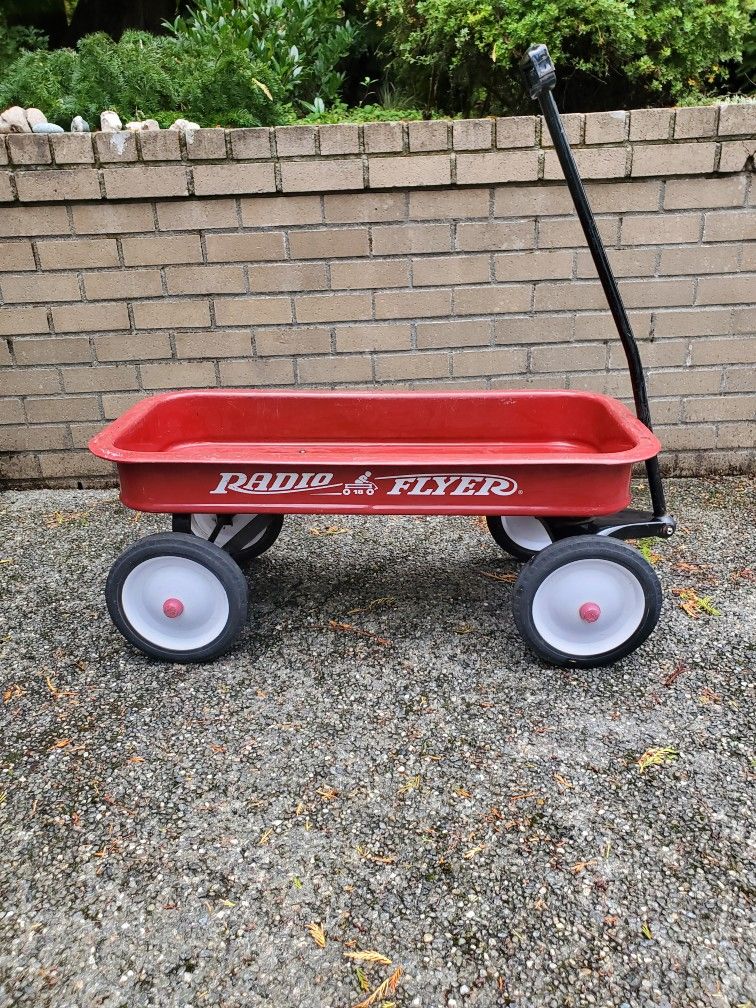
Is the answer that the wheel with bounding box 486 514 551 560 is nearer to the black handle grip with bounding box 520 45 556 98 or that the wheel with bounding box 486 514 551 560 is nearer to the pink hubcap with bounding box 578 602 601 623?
the pink hubcap with bounding box 578 602 601 623

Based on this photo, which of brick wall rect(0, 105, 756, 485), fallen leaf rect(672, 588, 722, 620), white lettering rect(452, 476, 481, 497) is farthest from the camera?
brick wall rect(0, 105, 756, 485)

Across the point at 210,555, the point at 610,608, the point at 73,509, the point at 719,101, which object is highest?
the point at 719,101

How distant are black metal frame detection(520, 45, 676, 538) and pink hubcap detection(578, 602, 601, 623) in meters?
0.26

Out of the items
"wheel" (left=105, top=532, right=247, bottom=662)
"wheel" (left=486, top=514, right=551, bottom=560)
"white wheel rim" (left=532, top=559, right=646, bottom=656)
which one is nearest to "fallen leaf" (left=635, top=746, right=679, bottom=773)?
"white wheel rim" (left=532, top=559, right=646, bottom=656)

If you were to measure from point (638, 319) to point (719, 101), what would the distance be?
1175 millimetres

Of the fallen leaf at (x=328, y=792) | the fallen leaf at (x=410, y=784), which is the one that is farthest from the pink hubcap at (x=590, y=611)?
the fallen leaf at (x=328, y=792)

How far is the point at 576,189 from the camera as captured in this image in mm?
2189

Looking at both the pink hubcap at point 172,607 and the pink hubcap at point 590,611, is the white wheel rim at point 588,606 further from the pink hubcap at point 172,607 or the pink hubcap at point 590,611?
the pink hubcap at point 172,607

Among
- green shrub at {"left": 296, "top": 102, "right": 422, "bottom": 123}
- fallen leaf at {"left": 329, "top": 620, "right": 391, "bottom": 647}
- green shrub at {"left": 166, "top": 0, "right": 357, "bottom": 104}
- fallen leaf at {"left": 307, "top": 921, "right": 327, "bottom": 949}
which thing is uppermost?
green shrub at {"left": 166, "top": 0, "right": 357, "bottom": 104}

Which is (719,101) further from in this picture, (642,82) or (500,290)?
(500,290)

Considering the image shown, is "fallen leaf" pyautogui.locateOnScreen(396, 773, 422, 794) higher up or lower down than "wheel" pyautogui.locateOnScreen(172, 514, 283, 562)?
lower down

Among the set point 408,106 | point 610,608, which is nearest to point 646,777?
point 610,608

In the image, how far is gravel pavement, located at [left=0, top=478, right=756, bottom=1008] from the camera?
1.42 meters

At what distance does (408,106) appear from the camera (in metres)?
4.23
